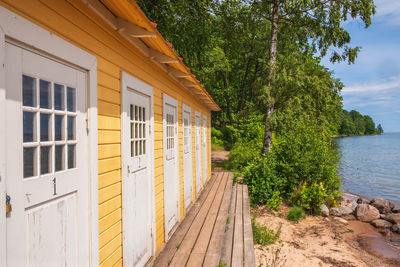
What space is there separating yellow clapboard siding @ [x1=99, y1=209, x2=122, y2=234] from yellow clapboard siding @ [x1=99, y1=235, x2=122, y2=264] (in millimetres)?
158

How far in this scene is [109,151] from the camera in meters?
2.62

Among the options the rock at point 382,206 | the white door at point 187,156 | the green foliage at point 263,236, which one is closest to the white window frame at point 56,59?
the white door at point 187,156

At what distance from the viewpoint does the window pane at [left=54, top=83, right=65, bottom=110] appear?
1.90 meters

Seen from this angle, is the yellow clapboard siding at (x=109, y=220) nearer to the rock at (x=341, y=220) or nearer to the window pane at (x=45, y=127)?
the window pane at (x=45, y=127)

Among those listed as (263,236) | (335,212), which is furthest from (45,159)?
(335,212)

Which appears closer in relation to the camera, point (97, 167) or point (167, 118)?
point (97, 167)

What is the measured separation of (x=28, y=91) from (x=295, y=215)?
8275mm

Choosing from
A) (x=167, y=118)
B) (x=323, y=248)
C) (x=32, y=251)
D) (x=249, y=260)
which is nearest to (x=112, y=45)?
(x=32, y=251)

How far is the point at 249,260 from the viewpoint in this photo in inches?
144

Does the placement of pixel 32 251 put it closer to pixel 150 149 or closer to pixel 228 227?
pixel 150 149

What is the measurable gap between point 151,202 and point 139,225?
483mm

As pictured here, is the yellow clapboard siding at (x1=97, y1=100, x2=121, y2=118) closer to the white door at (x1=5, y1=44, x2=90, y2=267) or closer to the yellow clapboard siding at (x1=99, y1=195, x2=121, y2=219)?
the white door at (x1=5, y1=44, x2=90, y2=267)

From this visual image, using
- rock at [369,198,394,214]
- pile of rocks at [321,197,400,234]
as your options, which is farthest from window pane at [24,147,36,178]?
rock at [369,198,394,214]

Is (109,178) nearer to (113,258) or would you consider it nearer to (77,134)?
(77,134)
